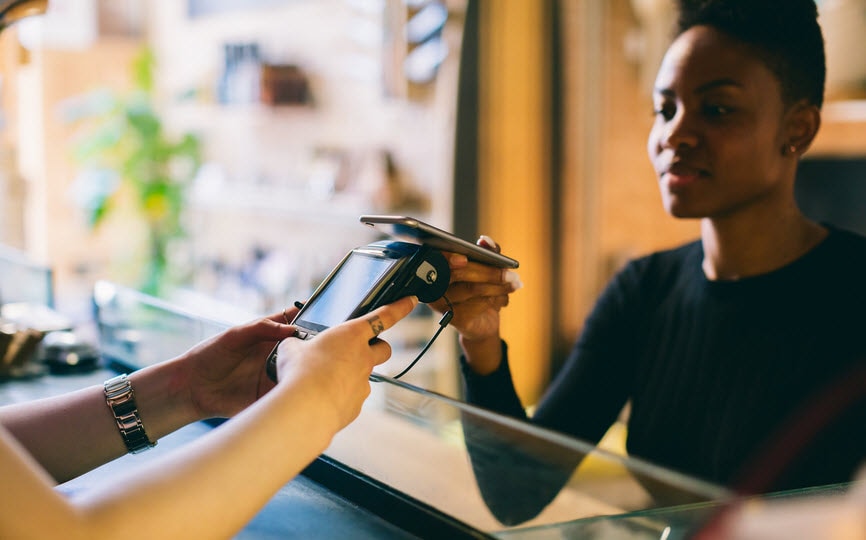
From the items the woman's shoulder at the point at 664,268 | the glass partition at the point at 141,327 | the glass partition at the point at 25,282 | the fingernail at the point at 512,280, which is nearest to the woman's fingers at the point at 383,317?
the fingernail at the point at 512,280

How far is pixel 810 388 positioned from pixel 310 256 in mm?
3046

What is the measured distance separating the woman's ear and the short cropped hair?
0.04 ft

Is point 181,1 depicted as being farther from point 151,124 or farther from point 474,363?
point 474,363

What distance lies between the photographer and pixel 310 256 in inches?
153

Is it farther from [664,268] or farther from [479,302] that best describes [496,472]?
[664,268]

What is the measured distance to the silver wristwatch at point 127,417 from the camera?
0.84 m

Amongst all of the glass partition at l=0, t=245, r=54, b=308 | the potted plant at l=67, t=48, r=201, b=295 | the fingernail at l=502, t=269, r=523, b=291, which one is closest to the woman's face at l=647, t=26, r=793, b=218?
the fingernail at l=502, t=269, r=523, b=291

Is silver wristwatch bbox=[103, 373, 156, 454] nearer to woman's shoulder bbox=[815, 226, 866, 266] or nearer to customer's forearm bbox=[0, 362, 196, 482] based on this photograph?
customer's forearm bbox=[0, 362, 196, 482]

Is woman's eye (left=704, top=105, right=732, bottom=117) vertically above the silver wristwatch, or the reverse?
woman's eye (left=704, top=105, right=732, bottom=117)

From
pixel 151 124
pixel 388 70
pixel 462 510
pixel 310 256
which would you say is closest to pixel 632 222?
pixel 388 70

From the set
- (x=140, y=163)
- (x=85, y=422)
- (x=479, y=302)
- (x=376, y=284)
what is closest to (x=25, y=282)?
(x=85, y=422)

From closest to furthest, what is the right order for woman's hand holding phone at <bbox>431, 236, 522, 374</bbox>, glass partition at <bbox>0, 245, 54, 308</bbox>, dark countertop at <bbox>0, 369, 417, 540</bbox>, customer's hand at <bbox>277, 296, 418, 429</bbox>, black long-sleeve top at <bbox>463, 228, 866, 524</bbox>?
1. customer's hand at <bbox>277, 296, 418, 429</bbox>
2. dark countertop at <bbox>0, 369, 417, 540</bbox>
3. woman's hand holding phone at <bbox>431, 236, 522, 374</bbox>
4. black long-sleeve top at <bbox>463, 228, 866, 524</bbox>
5. glass partition at <bbox>0, 245, 54, 308</bbox>

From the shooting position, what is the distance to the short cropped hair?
44.5 inches

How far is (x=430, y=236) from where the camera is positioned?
30.8 inches
